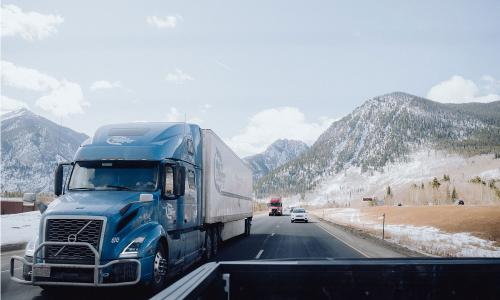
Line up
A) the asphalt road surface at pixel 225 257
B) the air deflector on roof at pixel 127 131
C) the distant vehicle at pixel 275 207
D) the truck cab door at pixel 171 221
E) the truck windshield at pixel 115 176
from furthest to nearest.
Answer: the distant vehicle at pixel 275 207 < the air deflector on roof at pixel 127 131 < the truck cab door at pixel 171 221 < the truck windshield at pixel 115 176 < the asphalt road surface at pixel 225 257

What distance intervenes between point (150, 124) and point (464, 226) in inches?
1167

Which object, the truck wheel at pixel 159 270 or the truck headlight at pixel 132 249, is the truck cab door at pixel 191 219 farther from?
the truck headlight at pixel 132 249

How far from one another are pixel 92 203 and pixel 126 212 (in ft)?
2.31

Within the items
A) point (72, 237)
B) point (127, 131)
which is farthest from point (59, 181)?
point (72, 237)

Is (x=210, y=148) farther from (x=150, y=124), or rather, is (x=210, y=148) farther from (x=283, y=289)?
(x=283, y=289)

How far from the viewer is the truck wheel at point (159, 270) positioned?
27.7 feet

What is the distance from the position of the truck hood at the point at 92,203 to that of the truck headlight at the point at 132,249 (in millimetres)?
611

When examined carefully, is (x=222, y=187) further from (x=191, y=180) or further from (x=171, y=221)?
(x=171, y=221)

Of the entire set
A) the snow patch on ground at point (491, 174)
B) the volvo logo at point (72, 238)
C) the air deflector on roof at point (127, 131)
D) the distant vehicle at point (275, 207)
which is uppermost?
the snow patch on ground at point (491, 174)

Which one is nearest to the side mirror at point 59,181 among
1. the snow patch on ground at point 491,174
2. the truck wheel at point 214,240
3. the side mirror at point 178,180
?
the side mirror at point 178,180

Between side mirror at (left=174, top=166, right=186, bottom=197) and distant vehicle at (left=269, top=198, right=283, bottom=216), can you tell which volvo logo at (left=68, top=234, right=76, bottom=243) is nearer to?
side mirror at (left=174, top=166, right=186, bottom=197)

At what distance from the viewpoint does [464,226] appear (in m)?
33.4

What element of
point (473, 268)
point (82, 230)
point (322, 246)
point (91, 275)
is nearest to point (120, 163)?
point (82, 230)

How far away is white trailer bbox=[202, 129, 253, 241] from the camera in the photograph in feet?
44.7
